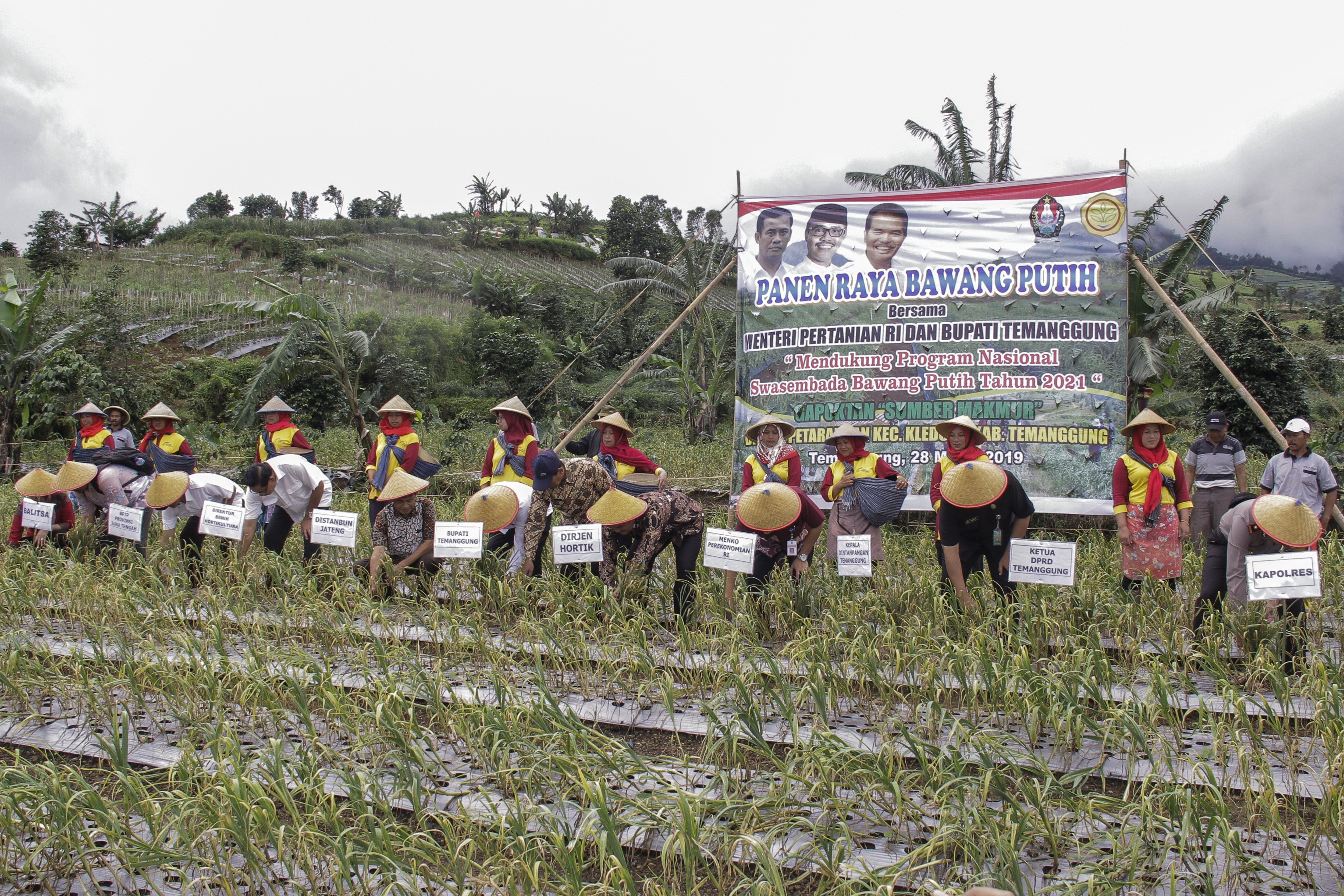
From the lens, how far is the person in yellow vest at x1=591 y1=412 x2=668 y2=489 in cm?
587

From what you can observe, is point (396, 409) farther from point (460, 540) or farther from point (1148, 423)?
point (1148, 423)


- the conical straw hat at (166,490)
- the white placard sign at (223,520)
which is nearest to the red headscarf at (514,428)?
the white placard sign at (223,520)

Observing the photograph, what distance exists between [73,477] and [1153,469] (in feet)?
25.2

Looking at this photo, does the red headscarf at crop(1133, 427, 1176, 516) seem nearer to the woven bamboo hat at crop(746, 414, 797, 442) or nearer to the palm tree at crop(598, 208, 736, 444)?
the woven bamboo hat at crop(746, 414, 797, 442)

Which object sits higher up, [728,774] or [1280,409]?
[1280,409]

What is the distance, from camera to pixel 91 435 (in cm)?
737

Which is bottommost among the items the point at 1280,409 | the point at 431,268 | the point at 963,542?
the point at 963,542

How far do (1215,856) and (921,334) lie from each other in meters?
5.36

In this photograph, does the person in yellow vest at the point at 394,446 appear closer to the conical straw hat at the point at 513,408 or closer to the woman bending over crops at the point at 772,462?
the conical straw hat at the point at 513,408

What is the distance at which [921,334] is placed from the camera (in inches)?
298

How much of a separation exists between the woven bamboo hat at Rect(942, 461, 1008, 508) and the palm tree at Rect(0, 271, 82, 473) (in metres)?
13.0

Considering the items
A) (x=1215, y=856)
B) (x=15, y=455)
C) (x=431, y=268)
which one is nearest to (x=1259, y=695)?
(x=1215, y=856)

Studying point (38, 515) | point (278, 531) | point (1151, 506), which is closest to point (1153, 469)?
point (1151, 506)

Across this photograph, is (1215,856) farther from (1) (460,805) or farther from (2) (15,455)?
(2) (15,455)
